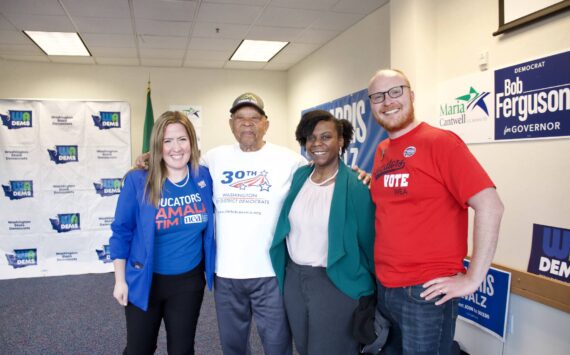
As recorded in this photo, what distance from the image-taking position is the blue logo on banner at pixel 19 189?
15.3 ft

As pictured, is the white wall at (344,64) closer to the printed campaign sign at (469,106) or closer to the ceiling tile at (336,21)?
the ceiling tile at (336,21)

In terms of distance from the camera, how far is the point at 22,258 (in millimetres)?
4746

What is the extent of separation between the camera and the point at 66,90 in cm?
576

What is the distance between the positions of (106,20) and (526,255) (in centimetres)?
412

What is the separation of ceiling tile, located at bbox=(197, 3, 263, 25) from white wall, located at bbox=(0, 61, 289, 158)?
2.23m

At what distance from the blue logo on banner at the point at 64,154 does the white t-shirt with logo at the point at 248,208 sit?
3.62 m

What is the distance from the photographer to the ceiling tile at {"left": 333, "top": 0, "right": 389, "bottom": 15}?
3.60 metres

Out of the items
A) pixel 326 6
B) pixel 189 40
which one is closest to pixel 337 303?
pixel 326 6

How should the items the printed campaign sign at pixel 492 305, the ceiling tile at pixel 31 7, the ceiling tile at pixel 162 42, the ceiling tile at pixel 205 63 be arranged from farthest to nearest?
the ceiling tile at pixel 205 63, the ceiling tile at pixel 162 42, the ceiling tile at pixel 31 7, the printed campaign sign at pixel 492 305

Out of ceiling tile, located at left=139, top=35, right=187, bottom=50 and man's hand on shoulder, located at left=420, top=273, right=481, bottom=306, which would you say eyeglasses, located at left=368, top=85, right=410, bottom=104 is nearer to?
man's hand on shoulder, located at left=420, top=273, right=481, bottom=306

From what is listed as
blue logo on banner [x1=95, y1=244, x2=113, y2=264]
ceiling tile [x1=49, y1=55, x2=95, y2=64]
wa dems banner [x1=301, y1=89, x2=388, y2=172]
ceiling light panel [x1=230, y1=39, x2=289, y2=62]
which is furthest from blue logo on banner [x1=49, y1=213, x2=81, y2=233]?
wa dems banner [x1=301, y1=89, x2=388, y2=172]

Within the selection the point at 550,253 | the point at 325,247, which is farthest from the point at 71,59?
the point at 550,253

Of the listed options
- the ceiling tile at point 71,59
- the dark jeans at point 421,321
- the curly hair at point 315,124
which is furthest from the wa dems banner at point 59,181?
the dark jeans at point 421,321

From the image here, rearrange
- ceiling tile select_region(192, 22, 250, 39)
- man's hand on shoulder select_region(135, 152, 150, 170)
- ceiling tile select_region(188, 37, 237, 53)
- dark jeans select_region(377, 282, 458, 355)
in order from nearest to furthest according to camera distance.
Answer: dark jeans select_region(377, 282, 458, 355) → man's hand on shoulder select_region(135, 152, 150, 170) → ceiling tile select_region(192, 22, 250, 39) → ceiling tile select_region(188, 37, 237, 53)
